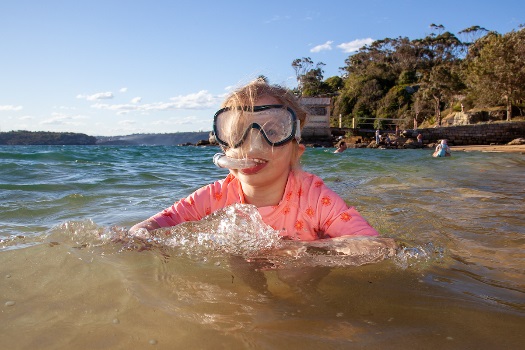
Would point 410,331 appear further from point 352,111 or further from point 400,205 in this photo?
point 352,111

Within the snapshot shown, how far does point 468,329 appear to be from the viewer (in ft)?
4.81

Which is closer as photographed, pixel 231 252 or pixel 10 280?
pixel 10 280

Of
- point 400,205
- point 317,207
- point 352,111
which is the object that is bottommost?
point 400,205

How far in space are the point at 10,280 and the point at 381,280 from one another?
1.71m

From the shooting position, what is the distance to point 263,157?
2.50m

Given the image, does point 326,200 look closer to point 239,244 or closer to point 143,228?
point 239,244

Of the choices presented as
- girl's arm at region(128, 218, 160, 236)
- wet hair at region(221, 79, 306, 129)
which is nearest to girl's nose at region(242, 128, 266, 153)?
wet hair at region(221, 79, 306, 129)

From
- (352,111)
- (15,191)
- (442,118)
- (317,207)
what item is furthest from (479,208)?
(352,111)

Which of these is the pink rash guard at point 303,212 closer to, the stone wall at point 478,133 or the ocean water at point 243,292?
the ocean water at point 243,292

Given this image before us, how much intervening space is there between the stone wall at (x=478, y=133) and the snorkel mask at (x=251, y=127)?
3853 cm

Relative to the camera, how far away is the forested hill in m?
122

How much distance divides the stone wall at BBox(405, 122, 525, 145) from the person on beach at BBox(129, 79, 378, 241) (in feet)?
126

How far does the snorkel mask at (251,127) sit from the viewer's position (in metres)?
2.46

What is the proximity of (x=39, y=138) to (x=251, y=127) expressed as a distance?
139 m
